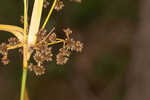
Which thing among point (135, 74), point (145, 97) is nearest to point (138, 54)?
point (135, 74)

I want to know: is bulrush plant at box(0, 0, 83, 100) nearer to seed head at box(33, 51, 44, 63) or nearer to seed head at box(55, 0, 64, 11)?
seed head at box(33, 51, 44, 63)

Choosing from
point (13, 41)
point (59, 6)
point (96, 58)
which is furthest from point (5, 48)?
point (96, 58)

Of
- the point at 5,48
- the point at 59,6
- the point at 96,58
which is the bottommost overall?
the point at 96,58

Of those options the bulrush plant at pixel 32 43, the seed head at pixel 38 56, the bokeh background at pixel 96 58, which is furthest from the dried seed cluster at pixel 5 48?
the bokeh background at pixel 96 58

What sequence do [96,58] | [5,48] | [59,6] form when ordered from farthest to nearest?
[96,58], [59,6], [5,48]

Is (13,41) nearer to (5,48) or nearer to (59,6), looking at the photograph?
(5,48)

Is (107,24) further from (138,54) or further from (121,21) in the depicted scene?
(138,54)

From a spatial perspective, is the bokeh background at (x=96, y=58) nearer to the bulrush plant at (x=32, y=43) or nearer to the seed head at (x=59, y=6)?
the seed head at (x=59, y=6)

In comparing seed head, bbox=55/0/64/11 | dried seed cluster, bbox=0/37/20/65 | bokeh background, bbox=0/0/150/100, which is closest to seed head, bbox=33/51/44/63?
dried seed cluster, bbox=0/37/20/65
